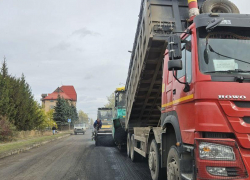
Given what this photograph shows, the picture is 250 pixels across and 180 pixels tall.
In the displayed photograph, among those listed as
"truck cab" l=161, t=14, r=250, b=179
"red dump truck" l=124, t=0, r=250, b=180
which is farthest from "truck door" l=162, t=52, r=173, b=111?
"truck cab" l=161, t=14, r=250, b=179

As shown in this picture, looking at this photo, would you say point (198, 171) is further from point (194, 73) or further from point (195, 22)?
point (195, 22)

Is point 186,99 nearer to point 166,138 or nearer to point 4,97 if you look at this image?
point 166,138

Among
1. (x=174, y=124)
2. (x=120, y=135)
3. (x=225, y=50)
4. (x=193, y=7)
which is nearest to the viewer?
(x=225, y=50)

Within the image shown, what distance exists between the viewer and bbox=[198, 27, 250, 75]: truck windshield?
337cm

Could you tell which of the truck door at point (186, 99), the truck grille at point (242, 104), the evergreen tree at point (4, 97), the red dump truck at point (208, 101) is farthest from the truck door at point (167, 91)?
the evergreen tree at point (4, 97)

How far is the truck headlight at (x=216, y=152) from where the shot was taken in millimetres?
2924

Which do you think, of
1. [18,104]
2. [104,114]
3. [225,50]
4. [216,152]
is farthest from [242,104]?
[18,104]

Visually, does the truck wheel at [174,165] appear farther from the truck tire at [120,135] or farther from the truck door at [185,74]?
the truck tire at [120,135]

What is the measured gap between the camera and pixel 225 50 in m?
3.50

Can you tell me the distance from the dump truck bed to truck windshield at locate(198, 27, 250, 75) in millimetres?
2291

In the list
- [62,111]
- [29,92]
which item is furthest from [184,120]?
[62,111]

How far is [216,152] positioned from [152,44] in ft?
11.8

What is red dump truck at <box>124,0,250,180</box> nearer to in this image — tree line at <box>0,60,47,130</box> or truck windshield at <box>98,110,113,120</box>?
truck windshield at <box>98,110,113,120</box>

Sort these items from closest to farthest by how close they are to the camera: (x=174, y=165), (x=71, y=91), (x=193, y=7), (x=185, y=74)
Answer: (x=185, y=74) < (x=174, y=165) < (x=193, y=7) < (x=71, y=91)
